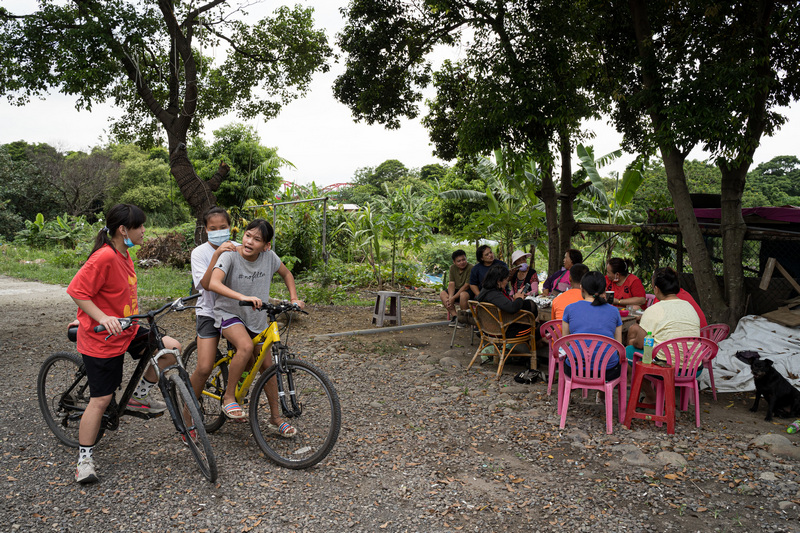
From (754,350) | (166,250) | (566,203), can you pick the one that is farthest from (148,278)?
(754,350)

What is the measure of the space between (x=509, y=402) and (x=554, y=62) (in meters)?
4.98

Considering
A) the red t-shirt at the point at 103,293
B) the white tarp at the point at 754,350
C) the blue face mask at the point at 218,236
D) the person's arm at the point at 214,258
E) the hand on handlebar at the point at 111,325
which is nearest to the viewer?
the hand on handlebar at the point at 111,325

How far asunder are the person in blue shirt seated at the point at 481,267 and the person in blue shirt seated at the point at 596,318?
9.20 feet

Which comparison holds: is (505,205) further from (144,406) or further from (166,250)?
(144,406)

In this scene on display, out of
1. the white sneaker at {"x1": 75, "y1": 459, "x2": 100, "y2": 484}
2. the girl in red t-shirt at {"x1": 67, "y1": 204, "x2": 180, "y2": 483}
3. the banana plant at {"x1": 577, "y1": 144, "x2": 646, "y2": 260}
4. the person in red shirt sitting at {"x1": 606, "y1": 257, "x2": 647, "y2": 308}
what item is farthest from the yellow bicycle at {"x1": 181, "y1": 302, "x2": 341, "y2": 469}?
the banana plant at {"x1": 577, "y1": 144, "x2": 646, "y2": 260}

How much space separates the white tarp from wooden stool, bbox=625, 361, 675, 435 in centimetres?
133

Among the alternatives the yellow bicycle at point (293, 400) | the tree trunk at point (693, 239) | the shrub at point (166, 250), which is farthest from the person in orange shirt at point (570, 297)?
the shrub at point (166, 250)

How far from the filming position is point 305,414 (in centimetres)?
367

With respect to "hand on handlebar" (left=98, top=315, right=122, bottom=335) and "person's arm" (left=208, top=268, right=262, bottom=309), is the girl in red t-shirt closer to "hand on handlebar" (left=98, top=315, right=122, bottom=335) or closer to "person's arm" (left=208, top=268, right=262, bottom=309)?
"hand on handlebar" (left=98, top=315, right=122, bottom=335)

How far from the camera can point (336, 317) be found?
1002 centimetres

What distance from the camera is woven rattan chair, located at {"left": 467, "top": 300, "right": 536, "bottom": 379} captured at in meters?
5.93

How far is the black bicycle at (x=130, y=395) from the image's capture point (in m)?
3.37

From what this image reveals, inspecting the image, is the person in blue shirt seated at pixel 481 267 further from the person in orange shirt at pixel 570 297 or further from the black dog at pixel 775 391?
the black dog at pixel 775 391

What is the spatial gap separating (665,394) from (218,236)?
12.5 feet
